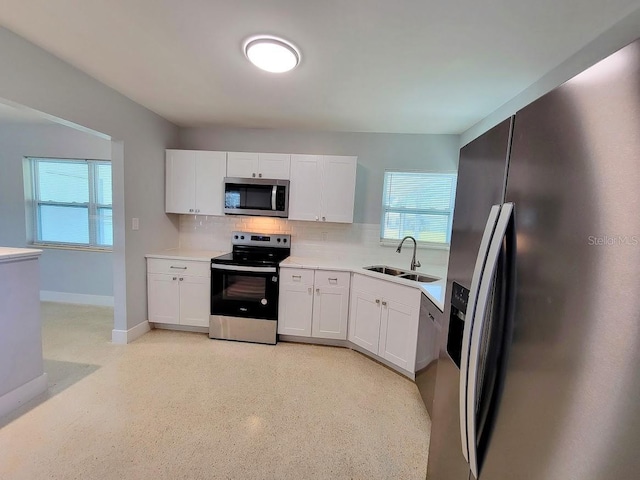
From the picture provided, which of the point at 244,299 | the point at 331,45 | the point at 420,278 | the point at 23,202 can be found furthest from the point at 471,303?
the point at 23,202

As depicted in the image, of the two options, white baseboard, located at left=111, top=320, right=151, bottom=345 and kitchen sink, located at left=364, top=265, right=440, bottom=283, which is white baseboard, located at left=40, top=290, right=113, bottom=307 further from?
kitchen sink, located at left=364, top=265, right=440, bottom=283

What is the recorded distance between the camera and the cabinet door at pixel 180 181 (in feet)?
10.3

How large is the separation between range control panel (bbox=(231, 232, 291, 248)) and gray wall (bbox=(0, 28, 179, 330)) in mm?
837

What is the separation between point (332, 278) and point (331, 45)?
195 cm

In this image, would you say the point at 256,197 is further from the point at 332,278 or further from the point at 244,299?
the point at 332,278

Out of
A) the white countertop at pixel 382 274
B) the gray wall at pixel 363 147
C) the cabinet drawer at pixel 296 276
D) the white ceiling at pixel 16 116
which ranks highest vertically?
the white ceiling at pixel 16 116

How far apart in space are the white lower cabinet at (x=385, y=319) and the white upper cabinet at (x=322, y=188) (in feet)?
2.72

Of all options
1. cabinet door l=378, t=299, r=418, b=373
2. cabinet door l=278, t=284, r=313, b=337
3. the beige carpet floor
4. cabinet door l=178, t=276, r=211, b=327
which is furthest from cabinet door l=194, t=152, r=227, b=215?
cabinet door l=378, t=299, r=418, b=373

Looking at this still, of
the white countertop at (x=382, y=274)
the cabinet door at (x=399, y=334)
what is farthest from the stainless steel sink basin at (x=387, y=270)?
the cabinet door at (x=399, y=334)

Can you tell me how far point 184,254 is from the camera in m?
3.06

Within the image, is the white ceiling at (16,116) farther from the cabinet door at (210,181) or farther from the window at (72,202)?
the cabinet door at (210,181)

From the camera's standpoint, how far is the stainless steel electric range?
9.19 feet

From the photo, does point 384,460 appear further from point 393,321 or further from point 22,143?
point 22,143

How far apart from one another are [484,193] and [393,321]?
5.64 feet
